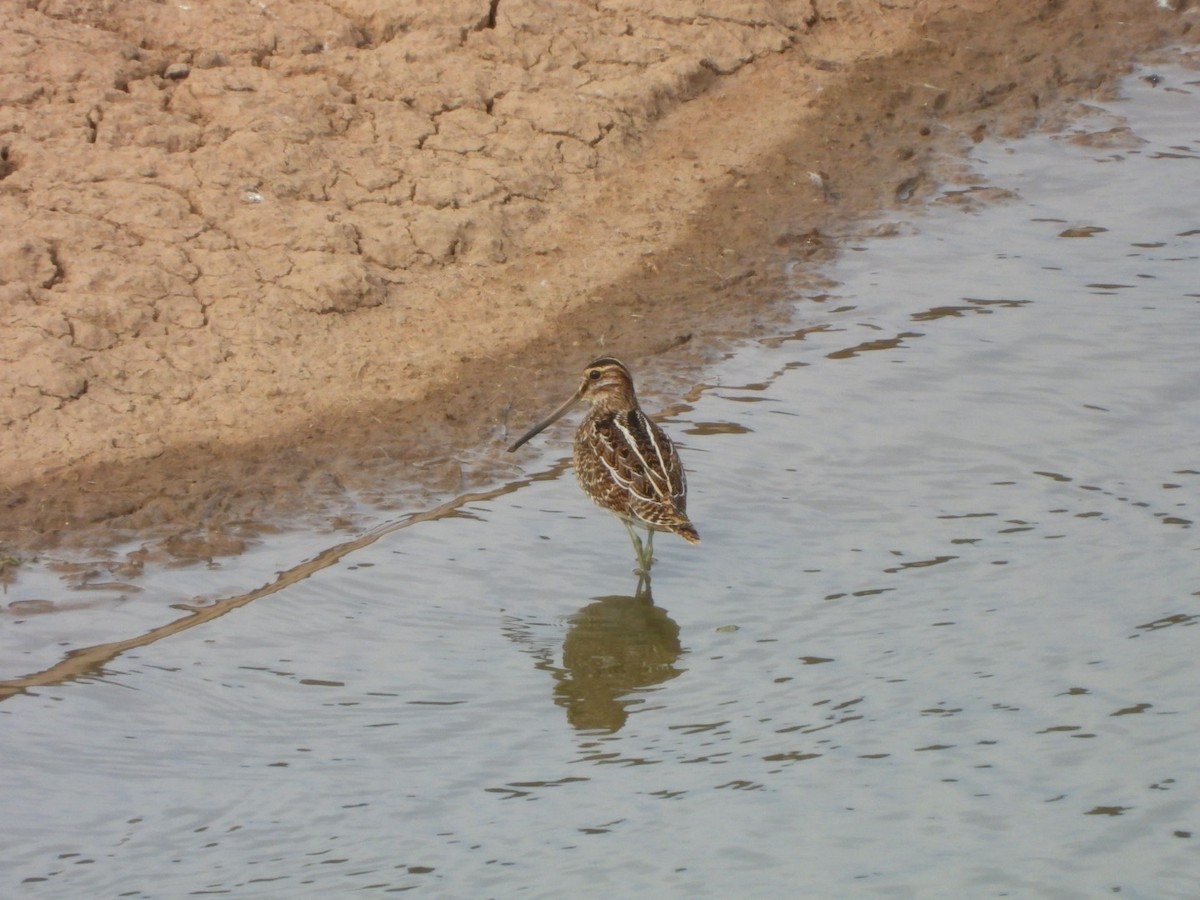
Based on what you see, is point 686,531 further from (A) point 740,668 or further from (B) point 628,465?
(A) point 740,668

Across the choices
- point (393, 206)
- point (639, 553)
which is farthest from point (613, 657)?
point (393, 206)

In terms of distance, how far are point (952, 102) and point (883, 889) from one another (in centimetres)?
683

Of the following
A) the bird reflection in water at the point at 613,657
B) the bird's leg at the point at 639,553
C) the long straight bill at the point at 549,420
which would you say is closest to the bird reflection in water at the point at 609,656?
the bird reflection in water at the point at 613,657

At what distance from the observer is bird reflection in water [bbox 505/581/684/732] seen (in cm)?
542

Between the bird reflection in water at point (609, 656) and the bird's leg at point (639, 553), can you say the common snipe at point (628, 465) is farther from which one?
the bird reflection in water at point (609, 656)

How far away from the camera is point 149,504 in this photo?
22.0 ft

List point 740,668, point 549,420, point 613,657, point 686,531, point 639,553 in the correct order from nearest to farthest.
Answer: point 740,668
point 613,657
point 686,531
point 639,553
point 549,420

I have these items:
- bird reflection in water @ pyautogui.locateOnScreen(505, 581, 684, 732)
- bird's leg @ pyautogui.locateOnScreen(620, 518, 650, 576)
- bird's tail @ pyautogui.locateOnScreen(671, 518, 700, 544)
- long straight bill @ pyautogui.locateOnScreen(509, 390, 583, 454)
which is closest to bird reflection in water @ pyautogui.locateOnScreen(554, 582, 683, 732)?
bird reflection in water @ pyautogui.locateOnScreen(505, 581, 684, 732)

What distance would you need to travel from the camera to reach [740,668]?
18.1 ft

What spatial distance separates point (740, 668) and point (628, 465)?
1.13 metres

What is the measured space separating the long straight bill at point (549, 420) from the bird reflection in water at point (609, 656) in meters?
1.18

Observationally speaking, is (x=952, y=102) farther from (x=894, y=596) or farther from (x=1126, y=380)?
(x=894, y=596)

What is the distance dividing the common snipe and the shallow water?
0.26 metres

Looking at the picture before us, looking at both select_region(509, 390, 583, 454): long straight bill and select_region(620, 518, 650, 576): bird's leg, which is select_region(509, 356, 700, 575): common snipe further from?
select_region(509, 390, 583, 454): long straight bill
